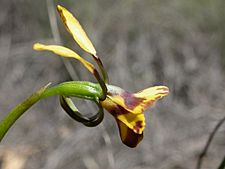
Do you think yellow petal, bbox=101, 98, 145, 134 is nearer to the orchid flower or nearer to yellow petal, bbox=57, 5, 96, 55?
the orchid flower

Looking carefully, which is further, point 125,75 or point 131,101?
point 125,75

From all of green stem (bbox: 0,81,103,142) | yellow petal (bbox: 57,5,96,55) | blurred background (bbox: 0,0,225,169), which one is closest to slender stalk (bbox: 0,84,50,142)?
green stem (bbox: 0,81,103,142)

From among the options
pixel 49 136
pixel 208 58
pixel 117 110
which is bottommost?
pixel 208 58

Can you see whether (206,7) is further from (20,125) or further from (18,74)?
(20,125)

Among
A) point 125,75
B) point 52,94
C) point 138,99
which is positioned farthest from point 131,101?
point 125,75

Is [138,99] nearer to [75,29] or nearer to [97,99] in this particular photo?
[97,99]

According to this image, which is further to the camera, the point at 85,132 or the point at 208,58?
the point at 208,58

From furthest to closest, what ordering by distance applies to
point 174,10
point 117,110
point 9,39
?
1. point 174,10
2. point 9,39
3. point 117,110

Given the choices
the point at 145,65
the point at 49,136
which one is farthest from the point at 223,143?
the point at 145,65
